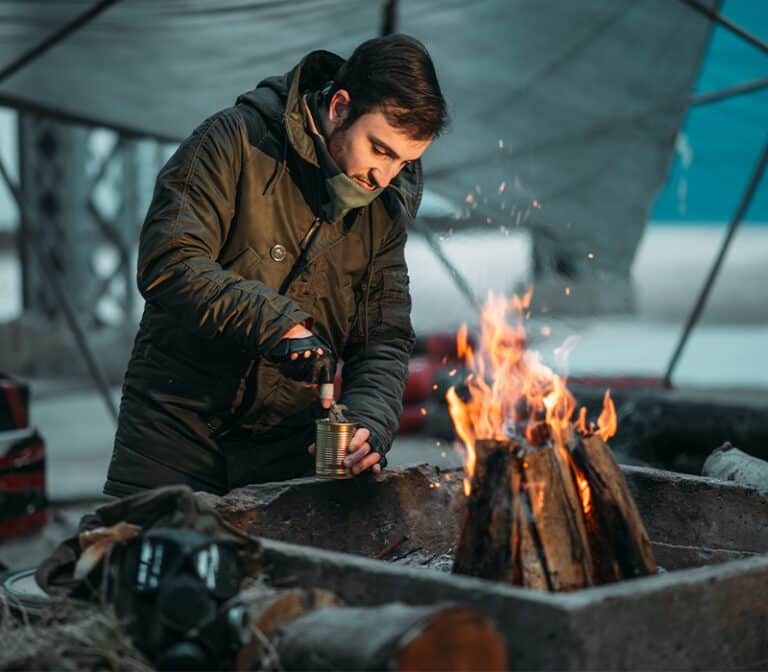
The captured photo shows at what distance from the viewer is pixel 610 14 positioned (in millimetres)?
7055

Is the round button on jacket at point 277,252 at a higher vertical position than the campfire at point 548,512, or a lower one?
higher

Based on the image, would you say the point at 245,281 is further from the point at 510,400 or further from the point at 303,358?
the point at 510,400

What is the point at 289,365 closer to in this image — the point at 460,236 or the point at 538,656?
the point at 538,656

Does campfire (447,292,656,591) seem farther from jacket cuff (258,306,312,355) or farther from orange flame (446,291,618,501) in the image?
jacket cuff (258,306,312,355)

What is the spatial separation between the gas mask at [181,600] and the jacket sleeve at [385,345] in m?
1.09

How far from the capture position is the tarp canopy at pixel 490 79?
279 inches

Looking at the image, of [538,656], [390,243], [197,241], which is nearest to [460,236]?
[390,243]

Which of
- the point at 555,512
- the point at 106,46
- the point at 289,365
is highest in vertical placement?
the point at 106,46

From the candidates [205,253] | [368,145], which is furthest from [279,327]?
[368,145]

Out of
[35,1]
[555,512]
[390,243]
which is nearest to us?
[555,512]

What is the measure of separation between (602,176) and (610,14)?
1.24m

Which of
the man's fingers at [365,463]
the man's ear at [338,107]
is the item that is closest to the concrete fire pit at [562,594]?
the man's fingers at [365,463]

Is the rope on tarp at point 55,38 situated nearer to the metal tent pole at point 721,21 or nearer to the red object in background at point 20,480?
the red object in background at point 20,480

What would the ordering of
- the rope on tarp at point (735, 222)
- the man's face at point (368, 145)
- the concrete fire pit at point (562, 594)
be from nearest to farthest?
the concrete fire pit at point (562, 594) < the man's face at point (368, 145) < the rope on tarp at point (735, 222)
